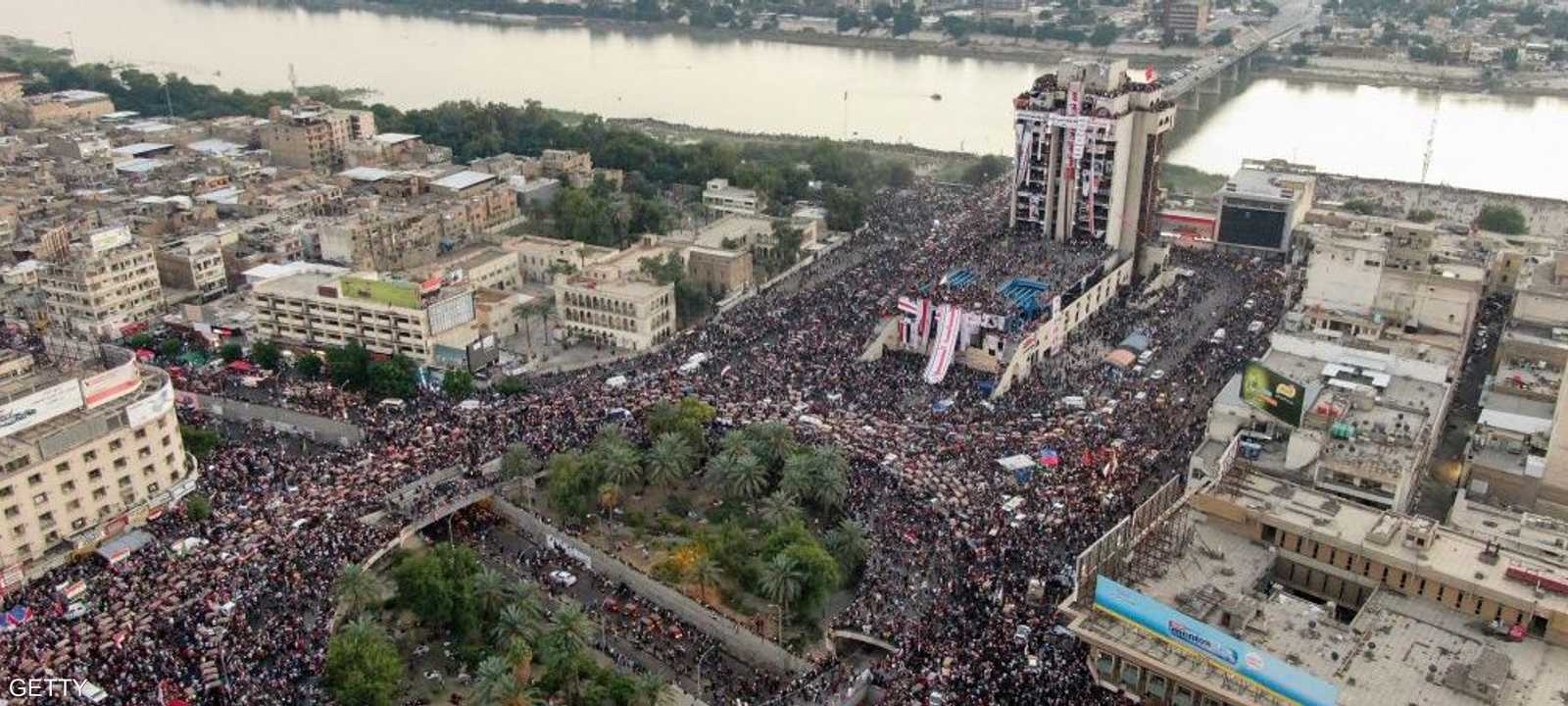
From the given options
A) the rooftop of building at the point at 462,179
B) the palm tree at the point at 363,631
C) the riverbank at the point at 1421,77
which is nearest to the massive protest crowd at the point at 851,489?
the palm tree at the point at 363,631

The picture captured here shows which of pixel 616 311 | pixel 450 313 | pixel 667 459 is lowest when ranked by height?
pixel 667 459

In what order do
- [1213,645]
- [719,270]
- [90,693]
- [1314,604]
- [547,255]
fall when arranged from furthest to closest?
[547,255]
[719,270]
[1314,604]
[90,693]
[1213,645]

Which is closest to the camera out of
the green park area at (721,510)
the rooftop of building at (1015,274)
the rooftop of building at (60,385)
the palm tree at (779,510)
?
the green park area at (721,510)

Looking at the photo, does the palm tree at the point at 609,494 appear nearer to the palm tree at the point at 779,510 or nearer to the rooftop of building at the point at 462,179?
the palm tree at the point at 779,510

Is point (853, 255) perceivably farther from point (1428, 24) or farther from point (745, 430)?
point (1428, 24)

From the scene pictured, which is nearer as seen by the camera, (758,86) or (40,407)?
(40,407)

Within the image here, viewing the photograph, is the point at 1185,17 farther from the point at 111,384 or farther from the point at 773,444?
the point at 111,384

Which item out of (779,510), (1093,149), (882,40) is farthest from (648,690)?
(882,40)
